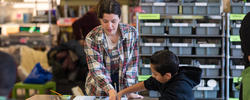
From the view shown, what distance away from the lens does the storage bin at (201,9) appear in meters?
4.26

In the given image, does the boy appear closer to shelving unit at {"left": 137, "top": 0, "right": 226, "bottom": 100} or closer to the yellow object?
shelving unit at {"left": 137, "top": 0, "right": 226, "bottom": 100}

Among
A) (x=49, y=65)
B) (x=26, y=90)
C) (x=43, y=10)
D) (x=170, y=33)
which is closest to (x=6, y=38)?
(x=43, y=10)

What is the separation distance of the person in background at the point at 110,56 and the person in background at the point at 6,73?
109cm

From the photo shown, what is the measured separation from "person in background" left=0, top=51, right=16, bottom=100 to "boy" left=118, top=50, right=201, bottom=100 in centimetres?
90

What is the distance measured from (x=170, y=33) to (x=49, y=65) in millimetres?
2377

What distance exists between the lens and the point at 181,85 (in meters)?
1.81

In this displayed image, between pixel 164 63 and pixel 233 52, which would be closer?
pixel 164 63

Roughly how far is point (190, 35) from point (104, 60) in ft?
7.63

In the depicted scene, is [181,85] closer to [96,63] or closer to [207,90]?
[96,63]

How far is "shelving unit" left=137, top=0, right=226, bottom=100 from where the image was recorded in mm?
4277

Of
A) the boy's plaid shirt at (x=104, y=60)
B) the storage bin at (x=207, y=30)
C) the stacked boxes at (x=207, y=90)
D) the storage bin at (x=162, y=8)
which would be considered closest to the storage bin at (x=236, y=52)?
the storage bin at (x=207, y=30)

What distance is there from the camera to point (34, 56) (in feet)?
20.4

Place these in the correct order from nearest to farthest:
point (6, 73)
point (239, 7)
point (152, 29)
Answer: point (6, 73) → point (239, 7) → point (152, 29)

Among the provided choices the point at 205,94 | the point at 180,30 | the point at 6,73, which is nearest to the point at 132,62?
the point at 6,73
